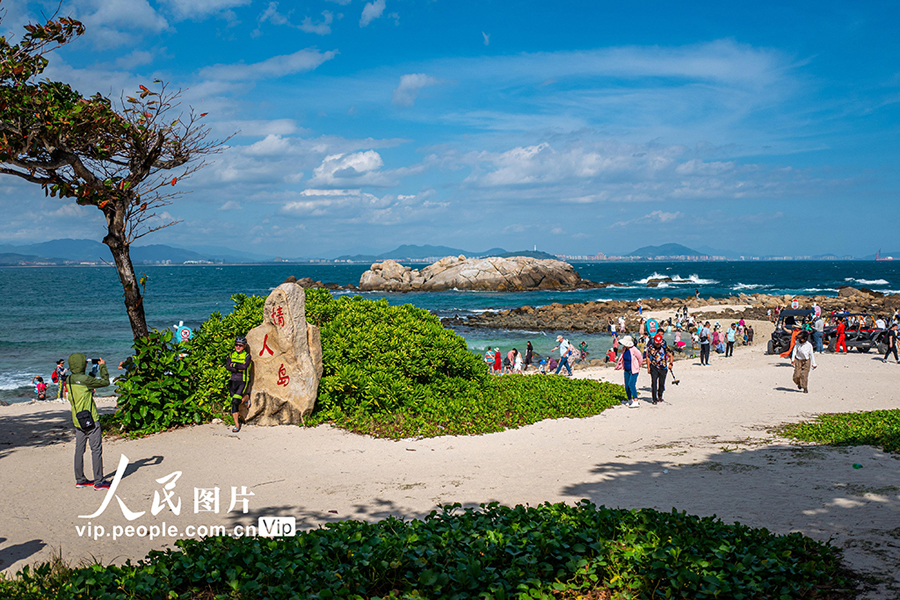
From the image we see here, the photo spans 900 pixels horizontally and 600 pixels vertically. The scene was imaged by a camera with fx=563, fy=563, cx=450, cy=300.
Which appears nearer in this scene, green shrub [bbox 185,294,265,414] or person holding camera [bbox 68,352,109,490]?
person holding camera [bbox 68,352,109,490]

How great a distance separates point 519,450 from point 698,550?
523 centimetres

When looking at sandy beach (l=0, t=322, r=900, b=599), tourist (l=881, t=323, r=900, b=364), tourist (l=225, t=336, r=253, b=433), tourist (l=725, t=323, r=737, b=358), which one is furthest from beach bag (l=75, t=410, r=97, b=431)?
tourist (l=881, t=323, r=900, b=364)

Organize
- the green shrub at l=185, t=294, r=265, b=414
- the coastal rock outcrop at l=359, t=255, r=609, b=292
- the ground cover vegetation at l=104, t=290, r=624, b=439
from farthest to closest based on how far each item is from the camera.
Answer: the coastal rock outcrop at l=359, t=255, r=609, b=292
the green shrub at l=185, t=294, r=265, b=414
the ground cover vegetation at l=104, t=290, r=624, b=439

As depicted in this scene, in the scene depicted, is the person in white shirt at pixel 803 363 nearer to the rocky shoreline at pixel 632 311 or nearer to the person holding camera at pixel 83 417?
the person holding camera at pixel 83 417

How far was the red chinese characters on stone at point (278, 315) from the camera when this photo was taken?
36.0 feet

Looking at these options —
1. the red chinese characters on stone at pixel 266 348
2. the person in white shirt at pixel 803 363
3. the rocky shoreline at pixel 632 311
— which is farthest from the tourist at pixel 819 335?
the red chinese characters on stone at pixel 266 348

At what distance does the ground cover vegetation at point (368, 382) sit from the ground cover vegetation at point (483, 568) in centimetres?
558

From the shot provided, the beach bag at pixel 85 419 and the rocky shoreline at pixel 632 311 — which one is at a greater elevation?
the beach bag at pixel 85 419

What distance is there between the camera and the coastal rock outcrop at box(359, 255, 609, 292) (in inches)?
3162

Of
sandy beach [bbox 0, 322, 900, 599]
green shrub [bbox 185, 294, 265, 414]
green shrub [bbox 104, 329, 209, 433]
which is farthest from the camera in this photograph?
green shrub [bbox 185, 294, 265, 414]

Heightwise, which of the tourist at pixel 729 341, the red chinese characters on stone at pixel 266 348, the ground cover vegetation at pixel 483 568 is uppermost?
the red chinese characters on stone at pixel 266 348

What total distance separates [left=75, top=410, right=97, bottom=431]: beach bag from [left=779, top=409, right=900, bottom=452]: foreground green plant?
11.1m

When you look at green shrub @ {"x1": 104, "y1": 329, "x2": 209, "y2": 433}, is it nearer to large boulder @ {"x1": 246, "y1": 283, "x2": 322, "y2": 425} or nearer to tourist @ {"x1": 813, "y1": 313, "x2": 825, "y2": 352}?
large boulder @ {"x1": 246, "y1": 283, "x2": 322, "y2": 425}

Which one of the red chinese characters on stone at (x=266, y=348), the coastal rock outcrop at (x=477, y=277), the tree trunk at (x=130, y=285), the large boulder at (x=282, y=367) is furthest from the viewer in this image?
the coastal rock outcrop at (x=477, y=277)
